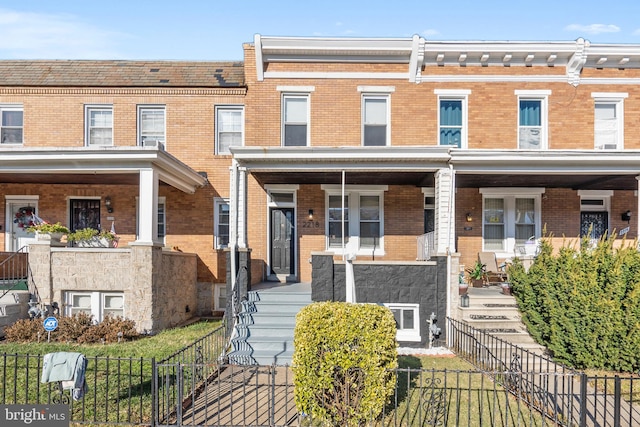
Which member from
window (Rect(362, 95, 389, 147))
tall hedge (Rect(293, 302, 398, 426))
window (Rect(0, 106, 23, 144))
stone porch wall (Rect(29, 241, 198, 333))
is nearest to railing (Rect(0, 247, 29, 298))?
stone porch wall (Rect(29, 241, 198, 333))

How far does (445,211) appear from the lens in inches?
436

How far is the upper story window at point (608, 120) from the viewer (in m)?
14.0

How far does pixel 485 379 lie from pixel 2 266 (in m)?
12.7

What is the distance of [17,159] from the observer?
11266 millimetres

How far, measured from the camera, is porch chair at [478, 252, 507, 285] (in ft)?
44.4

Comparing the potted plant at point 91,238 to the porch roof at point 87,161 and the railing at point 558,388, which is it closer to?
the porch roof at point 87,161

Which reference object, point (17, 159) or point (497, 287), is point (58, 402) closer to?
point (17, 159)

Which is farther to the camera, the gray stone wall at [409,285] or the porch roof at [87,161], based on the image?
the porch roof at [87,161]

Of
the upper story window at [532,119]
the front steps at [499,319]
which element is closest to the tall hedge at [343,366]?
the front steps at [499,319]

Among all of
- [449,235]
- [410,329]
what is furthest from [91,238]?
[449,235]

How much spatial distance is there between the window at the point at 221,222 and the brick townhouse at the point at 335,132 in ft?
0.21

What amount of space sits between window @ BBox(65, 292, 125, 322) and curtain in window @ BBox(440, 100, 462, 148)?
1028cm

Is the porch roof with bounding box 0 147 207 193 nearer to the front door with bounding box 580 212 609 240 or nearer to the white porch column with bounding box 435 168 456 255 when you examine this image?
the white porch column with bounding box 435 168 456 255

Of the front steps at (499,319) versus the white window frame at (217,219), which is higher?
the white window frame at (217,219)
